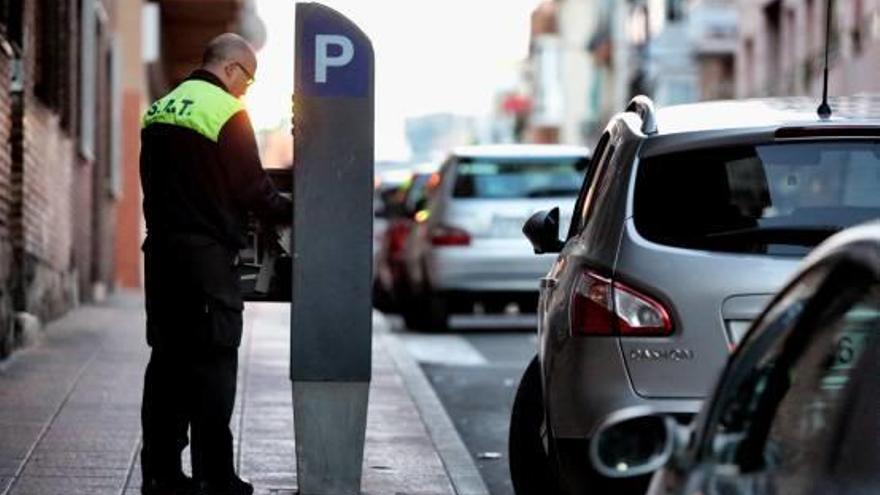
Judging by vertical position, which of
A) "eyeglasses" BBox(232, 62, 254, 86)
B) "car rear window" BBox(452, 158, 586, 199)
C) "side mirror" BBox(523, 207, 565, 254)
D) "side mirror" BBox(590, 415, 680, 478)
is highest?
"eyeglasses" BBox(232, 62, 254, 86)

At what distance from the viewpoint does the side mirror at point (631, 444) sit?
4.62m

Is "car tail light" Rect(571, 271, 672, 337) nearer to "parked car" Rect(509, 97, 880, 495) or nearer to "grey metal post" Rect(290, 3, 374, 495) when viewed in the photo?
"parked car" Rect(509, 97, 880, 495)

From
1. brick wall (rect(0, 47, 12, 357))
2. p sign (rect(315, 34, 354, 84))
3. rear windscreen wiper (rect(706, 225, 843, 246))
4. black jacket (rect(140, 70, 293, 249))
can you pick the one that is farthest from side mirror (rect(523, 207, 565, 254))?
brick wall (rect(0, 47, 12, 357))

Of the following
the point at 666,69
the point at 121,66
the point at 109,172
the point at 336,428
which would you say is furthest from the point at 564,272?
the point at 666,69

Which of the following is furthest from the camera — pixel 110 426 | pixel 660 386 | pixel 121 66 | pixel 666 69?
pixel 666 69

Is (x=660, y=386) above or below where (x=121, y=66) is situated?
below

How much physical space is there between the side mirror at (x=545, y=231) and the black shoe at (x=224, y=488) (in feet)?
5.11

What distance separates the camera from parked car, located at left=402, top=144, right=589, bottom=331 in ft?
68.8

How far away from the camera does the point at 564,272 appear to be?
8.30 meters

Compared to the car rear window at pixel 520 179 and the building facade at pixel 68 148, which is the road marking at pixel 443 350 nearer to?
the car rear window at pixel 520 179

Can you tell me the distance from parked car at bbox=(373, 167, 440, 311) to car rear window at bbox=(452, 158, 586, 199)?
2.52 ft

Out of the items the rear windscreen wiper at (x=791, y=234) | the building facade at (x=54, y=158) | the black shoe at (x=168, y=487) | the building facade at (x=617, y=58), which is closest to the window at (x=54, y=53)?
the building facade at (x=54, y=158)

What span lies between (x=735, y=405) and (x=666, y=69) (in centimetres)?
6371

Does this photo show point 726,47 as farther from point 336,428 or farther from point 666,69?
point 336,428
